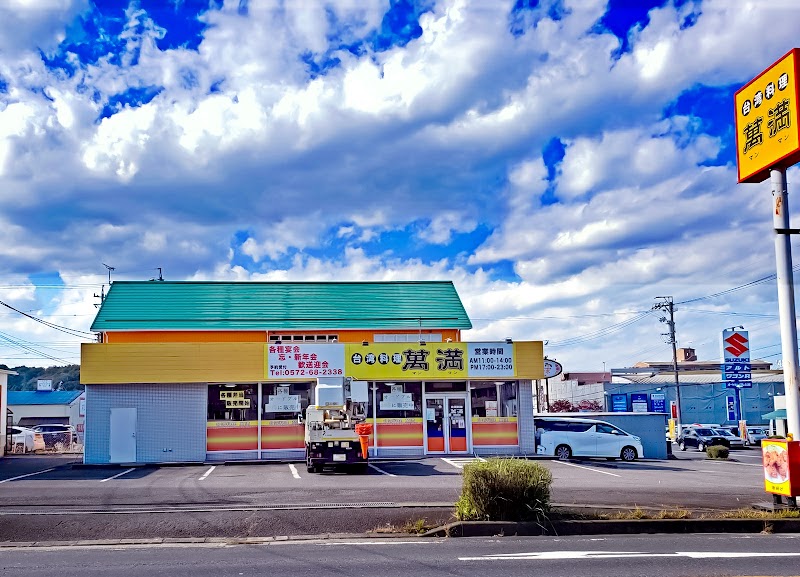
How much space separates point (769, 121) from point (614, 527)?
300 inches

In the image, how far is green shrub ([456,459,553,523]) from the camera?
11461mm

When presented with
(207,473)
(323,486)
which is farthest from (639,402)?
(323,486)

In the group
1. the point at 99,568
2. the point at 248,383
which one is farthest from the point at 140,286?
the point at 99,568

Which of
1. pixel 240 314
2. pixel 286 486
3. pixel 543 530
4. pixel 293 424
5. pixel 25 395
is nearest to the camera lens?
pixel 543 530

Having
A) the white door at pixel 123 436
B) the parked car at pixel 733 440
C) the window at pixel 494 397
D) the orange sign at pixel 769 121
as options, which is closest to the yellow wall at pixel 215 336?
the window at pixel 494 397

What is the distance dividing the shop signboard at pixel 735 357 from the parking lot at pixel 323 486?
9935mm

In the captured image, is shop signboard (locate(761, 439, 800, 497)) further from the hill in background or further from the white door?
the hill in background

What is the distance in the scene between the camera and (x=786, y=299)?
44.1 ft

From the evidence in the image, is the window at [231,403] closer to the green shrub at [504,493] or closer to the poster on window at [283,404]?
the poster on window at [283,404]

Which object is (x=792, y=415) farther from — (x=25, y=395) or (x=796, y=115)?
(x=25, y=395)

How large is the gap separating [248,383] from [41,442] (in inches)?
716

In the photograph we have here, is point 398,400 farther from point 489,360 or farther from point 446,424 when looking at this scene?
point 489,360

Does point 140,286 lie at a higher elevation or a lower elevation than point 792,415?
higher

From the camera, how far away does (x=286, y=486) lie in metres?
17.5
